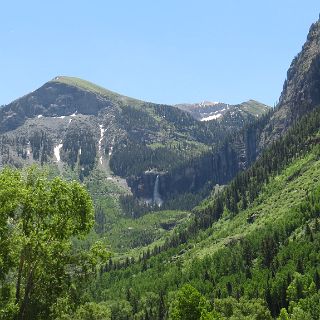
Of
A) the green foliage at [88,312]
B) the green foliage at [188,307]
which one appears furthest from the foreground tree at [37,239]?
the green foliage at [188,307]

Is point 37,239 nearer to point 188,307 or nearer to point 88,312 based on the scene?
point 88,312

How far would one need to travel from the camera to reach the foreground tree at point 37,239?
37062mm

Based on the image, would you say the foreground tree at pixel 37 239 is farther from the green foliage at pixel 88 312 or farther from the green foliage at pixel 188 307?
the green foliage at pixel 188 307

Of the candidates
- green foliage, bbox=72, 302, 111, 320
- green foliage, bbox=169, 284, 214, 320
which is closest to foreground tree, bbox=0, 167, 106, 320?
green foliage, bbox=72, 302, 111, 320

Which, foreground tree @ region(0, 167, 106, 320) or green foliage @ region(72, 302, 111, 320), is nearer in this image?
foreground tree @ region(0, 167, 106, 320)

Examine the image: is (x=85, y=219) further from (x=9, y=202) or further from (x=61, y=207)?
(x=9, y=202)

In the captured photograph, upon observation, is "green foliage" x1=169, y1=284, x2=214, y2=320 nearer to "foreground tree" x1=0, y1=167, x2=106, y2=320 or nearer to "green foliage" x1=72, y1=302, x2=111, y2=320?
"green foliage" x1=72, y1=302, x2=111, y2=320

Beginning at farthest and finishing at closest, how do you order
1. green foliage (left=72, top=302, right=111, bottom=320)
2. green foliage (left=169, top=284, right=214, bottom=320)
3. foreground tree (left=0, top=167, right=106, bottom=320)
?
green foliage (left=169, top=284, right=214, bottom=320), green foliage (left=72, top=302, right=111, bottom=320), foreground tree (left=0, top=167, right=106, bottom=320)

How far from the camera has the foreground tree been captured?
3706 cm

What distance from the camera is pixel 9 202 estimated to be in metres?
37.5

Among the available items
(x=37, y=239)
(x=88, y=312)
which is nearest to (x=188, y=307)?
(x=88, y=312)

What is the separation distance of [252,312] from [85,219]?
13965cm

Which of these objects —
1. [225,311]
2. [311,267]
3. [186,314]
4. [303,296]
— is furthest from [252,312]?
[186,314]

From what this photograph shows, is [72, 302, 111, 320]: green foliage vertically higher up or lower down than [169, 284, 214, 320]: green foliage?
higher up
